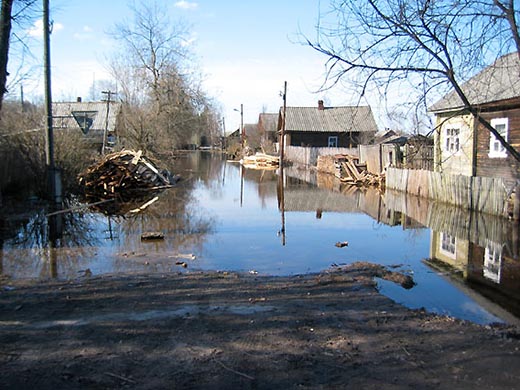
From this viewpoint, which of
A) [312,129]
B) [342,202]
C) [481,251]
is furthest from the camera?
[312,129]

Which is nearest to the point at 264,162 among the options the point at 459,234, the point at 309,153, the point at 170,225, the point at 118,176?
the point at 309,153

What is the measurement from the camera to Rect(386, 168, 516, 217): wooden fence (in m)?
14.1

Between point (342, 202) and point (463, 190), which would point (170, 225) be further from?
point (463, 190)

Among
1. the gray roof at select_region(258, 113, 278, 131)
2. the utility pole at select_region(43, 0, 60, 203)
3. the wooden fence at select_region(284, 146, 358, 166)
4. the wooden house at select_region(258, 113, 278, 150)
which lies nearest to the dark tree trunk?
the utility pole at select_region(43, 0, 60, 203)

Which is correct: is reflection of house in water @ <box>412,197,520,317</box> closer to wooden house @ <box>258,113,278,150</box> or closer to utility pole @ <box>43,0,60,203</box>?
utility pole @ <box>43,0,60,203</box>

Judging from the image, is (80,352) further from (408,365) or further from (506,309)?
(506,309)

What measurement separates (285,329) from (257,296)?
148 cm

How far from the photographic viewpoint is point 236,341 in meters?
4.68

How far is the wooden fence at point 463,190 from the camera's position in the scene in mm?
14102

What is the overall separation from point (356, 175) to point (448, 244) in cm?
1760

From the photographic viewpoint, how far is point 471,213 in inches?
604

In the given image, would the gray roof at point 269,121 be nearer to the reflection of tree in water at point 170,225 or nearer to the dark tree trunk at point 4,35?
the reflection of tree in water at point 170,225

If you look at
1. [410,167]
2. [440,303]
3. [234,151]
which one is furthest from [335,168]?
Result: [234,151]

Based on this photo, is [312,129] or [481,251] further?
[312,129]
